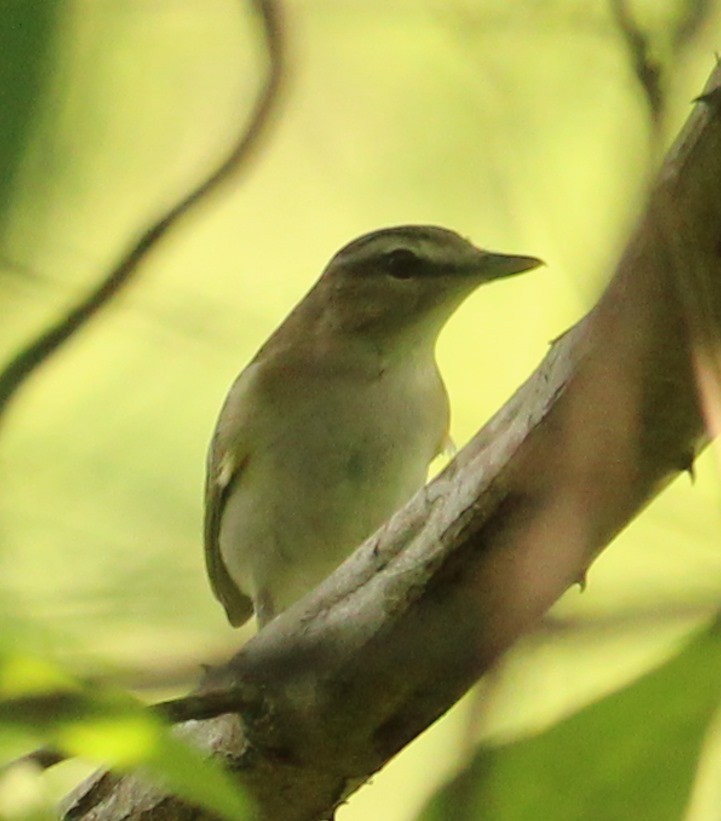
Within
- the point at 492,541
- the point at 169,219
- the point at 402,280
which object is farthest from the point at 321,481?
the point at 492,541

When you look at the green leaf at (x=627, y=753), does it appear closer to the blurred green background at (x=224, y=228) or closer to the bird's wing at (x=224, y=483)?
the blurred green background at (x=224, y=228)

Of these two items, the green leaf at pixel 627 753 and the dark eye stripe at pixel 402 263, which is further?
the dark eye stripe at pixel 402 263

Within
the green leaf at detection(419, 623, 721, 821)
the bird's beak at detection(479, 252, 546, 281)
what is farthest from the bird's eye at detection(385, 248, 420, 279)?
the green leaf at detection(419, 623, 721, 821)

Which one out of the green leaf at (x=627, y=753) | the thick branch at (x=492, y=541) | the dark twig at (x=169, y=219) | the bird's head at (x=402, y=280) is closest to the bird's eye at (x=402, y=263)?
the bird's head at (x=402, y=280)

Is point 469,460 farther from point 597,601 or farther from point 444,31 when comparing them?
point 444,31

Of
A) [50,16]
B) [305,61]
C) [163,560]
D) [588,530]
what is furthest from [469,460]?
[305,61]

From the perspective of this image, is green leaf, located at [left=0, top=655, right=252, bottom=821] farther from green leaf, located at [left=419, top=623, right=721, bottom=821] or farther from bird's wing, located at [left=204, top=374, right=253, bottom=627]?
bird's wing, located at [left=204, top=374, right=253, bottom=627]

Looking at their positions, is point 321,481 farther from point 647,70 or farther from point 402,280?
point 647,70
